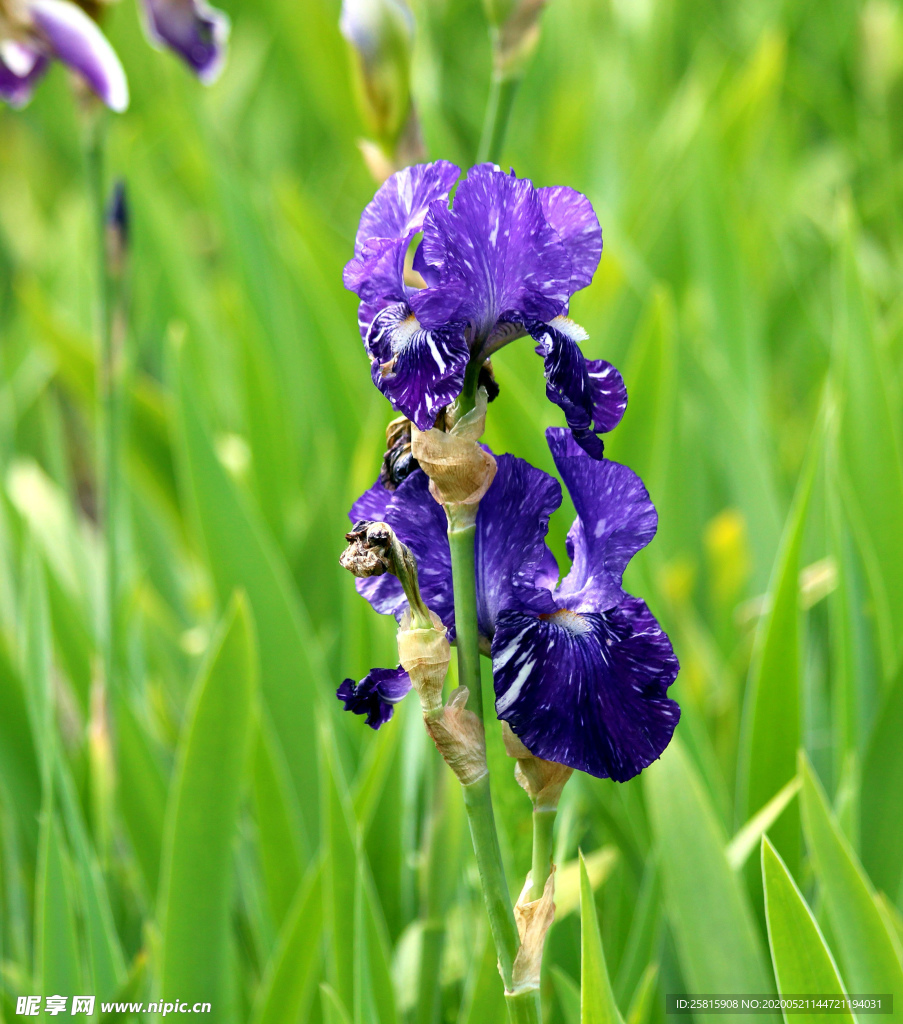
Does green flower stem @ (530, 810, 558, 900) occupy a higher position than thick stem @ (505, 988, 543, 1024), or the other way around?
green flower stem @ (530, 810, 558, 900)

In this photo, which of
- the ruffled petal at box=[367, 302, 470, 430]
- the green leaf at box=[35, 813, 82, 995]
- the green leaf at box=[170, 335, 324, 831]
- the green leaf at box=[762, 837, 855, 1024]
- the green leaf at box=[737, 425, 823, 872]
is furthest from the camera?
the green leaf at box=[170, 335, 324, 831]

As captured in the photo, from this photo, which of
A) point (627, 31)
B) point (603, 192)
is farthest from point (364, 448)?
point (627, 31)

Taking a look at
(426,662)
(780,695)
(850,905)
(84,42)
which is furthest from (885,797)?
(84,42)

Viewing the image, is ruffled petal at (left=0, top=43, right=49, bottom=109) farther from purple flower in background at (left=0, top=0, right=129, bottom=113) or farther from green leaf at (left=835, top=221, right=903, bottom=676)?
green leaf at (left=835, top=221, right=903, bottom=676)

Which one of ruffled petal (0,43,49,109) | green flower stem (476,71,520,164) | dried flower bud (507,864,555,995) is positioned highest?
ruffled petal (0,43,49,109)

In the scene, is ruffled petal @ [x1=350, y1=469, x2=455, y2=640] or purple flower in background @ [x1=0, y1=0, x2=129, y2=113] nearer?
ruffled petal @ [x1=350, y1=469, x2=455, y2=640]

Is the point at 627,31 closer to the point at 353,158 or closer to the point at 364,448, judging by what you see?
the point at 353,158

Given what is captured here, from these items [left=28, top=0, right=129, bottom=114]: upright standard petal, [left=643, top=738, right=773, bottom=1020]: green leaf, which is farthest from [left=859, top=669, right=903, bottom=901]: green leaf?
[left=28, top=0, right=129, bottom=114]: upright standard petal

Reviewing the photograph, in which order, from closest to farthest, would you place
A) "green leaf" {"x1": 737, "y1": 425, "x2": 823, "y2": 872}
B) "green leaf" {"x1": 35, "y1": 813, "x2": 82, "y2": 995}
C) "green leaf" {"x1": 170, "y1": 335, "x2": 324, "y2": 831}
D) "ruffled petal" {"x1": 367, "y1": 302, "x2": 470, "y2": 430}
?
"ruffled petal" {"x1": 367, "y1": 302, "x2": 470, "y2": 430} → "green leaf" {"x1": 35, "y1": 813, "x2": 82, "y2": 995} → "green leaf" {"x1": 737, "y1": 425, "x2": 823, "y2": 872} → "green leaf" {"x1": 170, "y1": 335, "x2": 324, "y2": 831}
